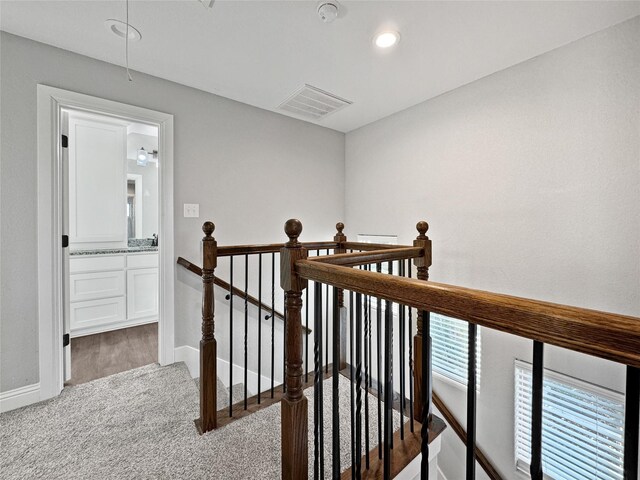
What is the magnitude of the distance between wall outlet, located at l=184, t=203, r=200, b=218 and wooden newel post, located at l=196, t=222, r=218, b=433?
98 centimetres

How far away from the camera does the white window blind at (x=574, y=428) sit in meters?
1.84

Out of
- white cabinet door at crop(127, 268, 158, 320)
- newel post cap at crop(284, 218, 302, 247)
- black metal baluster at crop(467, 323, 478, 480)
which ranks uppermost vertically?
newel post cap at crop(284, 218, 302, 247)

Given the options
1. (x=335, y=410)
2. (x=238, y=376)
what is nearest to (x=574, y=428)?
(x=335, y=410)

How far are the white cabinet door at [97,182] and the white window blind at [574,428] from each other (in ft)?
14.3

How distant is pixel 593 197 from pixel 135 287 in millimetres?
4484

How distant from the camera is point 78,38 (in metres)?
1.88

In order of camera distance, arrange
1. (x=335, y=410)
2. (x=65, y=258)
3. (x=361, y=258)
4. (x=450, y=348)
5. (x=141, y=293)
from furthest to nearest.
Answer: (x=141, y=293) → (x=450, y=348) → (x=65, y=258) → (x=361, y=258) → (x=335, y=410)

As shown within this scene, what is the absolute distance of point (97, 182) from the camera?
133 inches

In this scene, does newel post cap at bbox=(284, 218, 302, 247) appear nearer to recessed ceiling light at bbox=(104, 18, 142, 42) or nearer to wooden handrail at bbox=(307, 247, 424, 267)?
wooden handrail at bbox=(307, 247, 424, 267)

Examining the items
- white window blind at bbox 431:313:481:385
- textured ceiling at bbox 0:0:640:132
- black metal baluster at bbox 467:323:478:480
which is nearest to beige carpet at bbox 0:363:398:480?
black metal baluster at bbox 467:323:478:480

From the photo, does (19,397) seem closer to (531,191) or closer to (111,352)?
(111,352)

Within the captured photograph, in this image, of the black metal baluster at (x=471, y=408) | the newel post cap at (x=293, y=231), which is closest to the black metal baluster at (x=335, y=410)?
the newel post cap at (x=293, y=231)

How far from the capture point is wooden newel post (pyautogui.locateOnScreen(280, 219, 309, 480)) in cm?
102

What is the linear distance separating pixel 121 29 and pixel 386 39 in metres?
1.67
